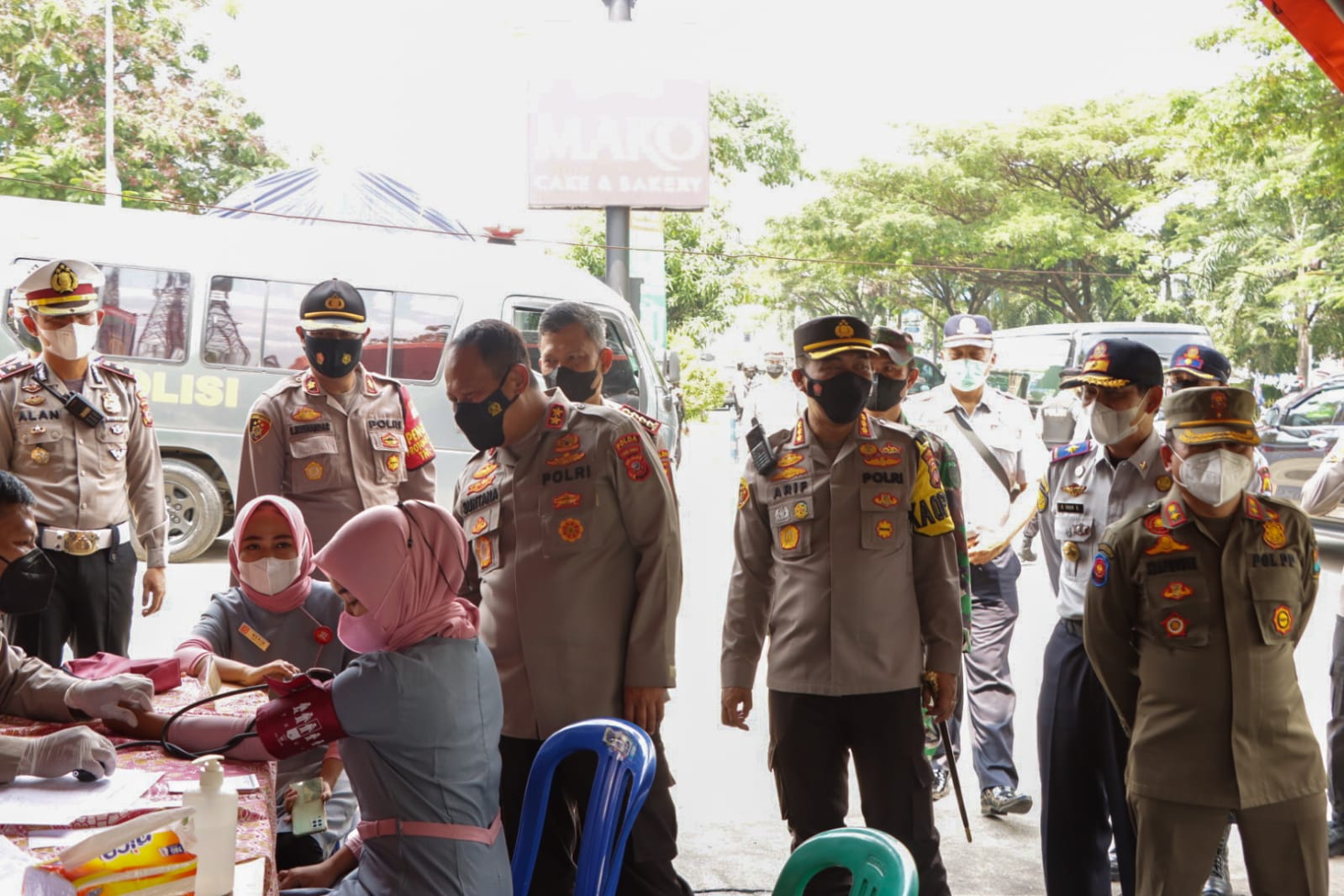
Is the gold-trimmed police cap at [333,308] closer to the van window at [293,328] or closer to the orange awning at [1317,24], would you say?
the orange awning at [1317,24]

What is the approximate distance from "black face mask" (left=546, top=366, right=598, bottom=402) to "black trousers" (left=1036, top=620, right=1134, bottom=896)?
1841 millimetres

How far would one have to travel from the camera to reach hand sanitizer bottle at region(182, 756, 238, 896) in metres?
1.89

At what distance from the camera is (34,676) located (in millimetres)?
2941

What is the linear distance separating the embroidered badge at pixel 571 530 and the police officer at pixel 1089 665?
1322 millimetres

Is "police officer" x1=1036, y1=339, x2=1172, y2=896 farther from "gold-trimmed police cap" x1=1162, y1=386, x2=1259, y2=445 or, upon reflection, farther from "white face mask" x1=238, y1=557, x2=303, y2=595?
"white face mask" x1=238, y1=557, x2=303, y2=595

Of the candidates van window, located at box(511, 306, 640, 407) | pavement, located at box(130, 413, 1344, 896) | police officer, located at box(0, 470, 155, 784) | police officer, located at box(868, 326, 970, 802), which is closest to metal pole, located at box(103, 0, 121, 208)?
pavement, located at box(130, 413, 1344, 896)

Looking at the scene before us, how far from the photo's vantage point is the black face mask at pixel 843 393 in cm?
337

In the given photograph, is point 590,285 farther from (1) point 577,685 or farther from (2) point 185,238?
(1) point 577,685

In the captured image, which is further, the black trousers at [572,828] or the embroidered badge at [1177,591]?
the black trousers at [572,828]

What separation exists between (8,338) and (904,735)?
8559 mm

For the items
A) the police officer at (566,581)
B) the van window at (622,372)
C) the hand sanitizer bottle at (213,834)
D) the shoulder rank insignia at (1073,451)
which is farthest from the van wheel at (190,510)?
the hand sanitizer bottle at (213,834)

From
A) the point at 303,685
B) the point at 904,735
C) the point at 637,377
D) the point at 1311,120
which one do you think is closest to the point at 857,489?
the point at 904,735

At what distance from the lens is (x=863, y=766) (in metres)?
3.35

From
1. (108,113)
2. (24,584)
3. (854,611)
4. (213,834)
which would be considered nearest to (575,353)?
(854,611)
